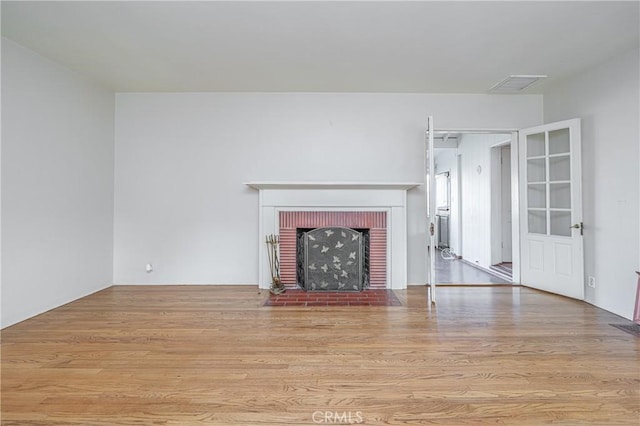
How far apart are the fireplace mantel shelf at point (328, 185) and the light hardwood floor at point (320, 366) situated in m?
1.45

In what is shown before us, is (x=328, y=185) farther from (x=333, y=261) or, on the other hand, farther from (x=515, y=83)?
(x=515, y=83)

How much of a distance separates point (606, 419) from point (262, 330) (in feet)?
7.31

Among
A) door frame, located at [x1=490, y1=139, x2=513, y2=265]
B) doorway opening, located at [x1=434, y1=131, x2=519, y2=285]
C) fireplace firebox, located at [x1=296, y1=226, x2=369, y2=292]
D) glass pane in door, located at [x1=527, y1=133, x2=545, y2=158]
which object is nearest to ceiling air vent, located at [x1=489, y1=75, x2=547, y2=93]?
glass pane in door, located at [x1=527, y1=133, x2=545, y2=158]

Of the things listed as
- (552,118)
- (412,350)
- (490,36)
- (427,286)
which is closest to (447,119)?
(552,118)

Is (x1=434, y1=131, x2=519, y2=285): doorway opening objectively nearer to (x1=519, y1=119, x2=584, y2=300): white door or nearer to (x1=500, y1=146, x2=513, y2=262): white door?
(x1=500, y1=146, x2=513, y2=262): white door

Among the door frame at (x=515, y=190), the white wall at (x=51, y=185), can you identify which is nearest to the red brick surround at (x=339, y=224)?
the door frame at (x=515, y=190)

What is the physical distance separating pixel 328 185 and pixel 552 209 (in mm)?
2693

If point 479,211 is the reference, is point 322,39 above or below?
above

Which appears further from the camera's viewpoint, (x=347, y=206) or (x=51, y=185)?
(x=347, y=206)

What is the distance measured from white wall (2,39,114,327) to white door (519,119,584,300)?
5.39m

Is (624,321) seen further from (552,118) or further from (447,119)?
(447,119)

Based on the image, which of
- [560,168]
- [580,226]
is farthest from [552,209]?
[560,168]

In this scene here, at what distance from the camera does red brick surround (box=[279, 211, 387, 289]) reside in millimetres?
4176

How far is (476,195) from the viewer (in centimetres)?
647
